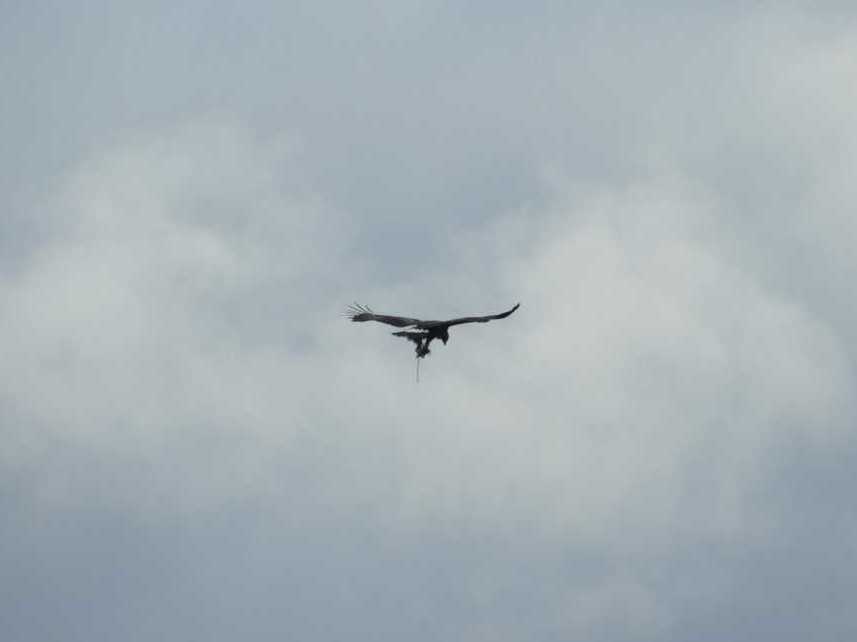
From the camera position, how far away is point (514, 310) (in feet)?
654
